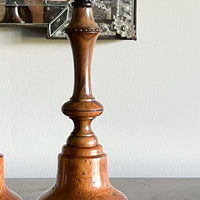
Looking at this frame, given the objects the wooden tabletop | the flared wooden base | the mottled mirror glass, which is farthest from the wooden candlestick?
the mottled mirror glass

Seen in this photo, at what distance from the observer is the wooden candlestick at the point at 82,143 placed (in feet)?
1.58

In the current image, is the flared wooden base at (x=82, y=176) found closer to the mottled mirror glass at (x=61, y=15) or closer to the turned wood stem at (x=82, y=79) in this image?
the turned wood stem at (x=82, y=79)

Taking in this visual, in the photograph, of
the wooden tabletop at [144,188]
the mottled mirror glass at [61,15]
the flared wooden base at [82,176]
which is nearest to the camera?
the flared wooden base at [82,176]

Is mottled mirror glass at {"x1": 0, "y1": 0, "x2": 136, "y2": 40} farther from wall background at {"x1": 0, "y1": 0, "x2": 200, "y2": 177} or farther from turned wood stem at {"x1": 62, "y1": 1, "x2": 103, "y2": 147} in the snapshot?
turned wood stem at {"x1": 62, "y1": 1, "x2": 103, "y2": 147}

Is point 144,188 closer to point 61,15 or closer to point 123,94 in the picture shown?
point 123,94

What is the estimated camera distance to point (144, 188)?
2.70 ft

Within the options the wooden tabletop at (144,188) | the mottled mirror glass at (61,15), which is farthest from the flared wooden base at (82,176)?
the mottled mirror glass at (61,15)

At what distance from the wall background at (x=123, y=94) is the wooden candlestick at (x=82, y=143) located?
1.57ft

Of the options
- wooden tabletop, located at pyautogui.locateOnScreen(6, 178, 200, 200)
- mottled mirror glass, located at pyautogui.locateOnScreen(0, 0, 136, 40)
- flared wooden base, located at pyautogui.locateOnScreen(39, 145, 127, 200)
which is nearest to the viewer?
flared wooden base, located at pyautogui.locateOnScreen(39, 145, 127, 200)

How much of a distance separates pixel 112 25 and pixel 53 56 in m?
0.16

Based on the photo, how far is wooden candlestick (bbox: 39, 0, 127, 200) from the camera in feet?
1.58

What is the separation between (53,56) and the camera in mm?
970

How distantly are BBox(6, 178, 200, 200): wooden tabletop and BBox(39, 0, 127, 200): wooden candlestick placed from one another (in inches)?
10.9

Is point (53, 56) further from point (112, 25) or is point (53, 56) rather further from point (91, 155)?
point (91, 155)
